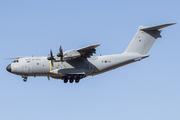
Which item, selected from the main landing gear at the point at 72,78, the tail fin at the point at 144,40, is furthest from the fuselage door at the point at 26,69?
the tail fin at the point at 144,40

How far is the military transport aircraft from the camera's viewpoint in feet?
57.1

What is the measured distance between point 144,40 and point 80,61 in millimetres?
4609

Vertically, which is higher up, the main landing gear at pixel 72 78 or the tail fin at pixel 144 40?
the tail fin at pixel 144 40

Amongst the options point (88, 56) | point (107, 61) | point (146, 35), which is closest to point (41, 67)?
point (88, 56)

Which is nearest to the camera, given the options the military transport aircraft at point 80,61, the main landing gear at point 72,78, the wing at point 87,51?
the wing at point 87,51

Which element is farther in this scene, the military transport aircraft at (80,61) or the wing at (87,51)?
the military transport aircraft at (80,61)

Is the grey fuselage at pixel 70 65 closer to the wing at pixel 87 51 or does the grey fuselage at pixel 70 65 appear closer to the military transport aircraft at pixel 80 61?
the military transport aircraft at pixel 80 61

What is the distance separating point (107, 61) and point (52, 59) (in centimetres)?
368

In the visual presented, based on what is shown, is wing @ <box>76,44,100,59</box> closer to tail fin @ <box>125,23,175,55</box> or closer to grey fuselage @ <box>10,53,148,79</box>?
grey fuselage @ <box>10,53,148,79</box>

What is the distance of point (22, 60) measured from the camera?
18125mm

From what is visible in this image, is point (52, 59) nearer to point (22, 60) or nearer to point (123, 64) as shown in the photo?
point (22, 60)

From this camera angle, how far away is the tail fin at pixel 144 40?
19.0 metres

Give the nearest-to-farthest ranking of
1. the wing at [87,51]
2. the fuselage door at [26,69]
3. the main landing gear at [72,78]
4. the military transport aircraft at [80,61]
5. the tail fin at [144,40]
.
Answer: the wing at [87,51], the military transport aircraft at [80,61], the fuselage door at [26,69], the main landing gear at [72,78], the tail fin at [144,40]

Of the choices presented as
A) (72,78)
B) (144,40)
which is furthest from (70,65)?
(144,40)
